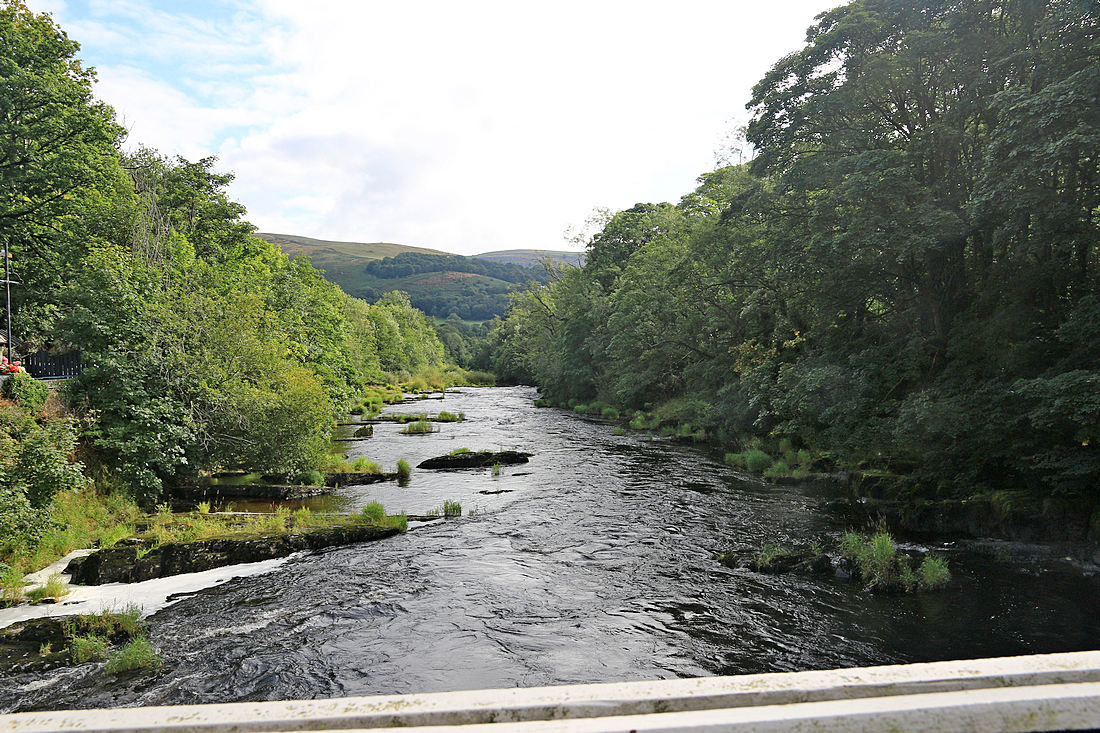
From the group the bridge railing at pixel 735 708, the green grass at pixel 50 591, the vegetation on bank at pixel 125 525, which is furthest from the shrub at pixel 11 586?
the bridge railing at pixel 735 708

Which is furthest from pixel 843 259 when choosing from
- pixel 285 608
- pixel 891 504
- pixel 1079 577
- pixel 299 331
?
pixel 299 331

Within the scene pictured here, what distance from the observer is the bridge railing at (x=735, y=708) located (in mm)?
2387

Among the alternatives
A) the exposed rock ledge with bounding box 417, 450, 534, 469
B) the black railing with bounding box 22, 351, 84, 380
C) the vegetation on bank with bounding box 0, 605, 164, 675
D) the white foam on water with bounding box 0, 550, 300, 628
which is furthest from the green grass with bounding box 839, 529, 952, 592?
the black railing with bounding box 22, 351, 84, 380

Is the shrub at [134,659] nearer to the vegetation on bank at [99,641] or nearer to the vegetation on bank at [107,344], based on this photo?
the vegetation on bank at [99,641]

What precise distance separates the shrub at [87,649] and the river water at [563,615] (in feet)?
0.92

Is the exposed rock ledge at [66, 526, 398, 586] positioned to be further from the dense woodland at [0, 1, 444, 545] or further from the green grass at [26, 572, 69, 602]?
the dense woodland at [0, 1, 444, 545]

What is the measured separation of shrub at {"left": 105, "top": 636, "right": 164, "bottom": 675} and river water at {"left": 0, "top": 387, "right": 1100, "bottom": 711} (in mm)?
184

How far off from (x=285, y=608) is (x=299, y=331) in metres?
24.5

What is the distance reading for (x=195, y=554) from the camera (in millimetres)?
13055

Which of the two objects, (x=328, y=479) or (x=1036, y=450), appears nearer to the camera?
(x=1036, y=450)

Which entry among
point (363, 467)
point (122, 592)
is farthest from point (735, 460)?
point (122, 592)

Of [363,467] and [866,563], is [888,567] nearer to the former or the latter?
[866,563]

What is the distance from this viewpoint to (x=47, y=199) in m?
23.7

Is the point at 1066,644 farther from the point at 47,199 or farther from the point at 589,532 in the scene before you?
the point at 47,199
